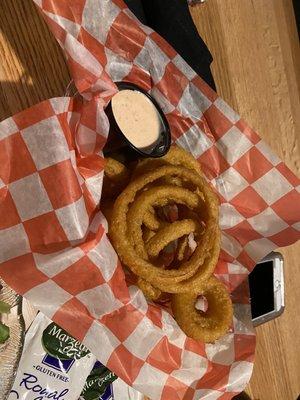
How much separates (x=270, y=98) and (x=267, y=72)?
70mm

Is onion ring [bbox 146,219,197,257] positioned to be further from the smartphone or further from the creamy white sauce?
the smartphone

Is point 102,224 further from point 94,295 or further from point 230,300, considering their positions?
point 230,300

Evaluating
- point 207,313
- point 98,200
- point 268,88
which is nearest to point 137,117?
point 98,200

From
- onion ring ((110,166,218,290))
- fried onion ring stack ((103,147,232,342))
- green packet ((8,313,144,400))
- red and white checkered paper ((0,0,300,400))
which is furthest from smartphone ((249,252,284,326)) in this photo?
green packet ((8,313,144,400))

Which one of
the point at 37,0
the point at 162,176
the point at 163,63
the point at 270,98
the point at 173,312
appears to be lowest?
the point at 173,312

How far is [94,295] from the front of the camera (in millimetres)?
1014

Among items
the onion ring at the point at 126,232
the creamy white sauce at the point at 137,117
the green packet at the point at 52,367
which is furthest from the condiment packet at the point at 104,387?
the creamy white sauce at the point at 137,117

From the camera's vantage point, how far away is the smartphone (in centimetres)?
135

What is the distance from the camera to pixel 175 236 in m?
1.12

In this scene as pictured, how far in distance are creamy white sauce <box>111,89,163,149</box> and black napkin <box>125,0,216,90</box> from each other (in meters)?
0.16

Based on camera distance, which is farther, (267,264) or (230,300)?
(267,264)

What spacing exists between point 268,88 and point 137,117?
0.55 metres

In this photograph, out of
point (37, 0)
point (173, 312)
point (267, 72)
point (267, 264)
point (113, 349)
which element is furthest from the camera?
point (267, 72)

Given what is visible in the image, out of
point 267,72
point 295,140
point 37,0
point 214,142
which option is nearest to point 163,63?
point 214,142
